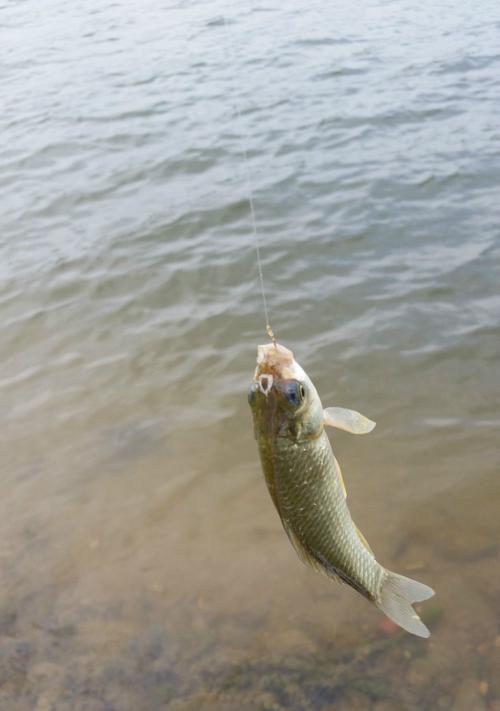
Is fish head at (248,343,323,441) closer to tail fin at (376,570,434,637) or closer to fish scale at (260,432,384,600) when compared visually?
fish scale at (260,432,384,600)

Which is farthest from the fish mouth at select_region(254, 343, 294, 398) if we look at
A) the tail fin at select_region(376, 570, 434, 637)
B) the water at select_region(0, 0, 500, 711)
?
the water at select_region(0, 0, 500, 711)

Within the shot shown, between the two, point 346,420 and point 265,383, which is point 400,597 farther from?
point 265,383

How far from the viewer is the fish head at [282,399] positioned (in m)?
2.93

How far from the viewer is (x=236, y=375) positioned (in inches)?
253

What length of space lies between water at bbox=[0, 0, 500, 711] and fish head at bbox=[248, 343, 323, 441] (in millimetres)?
1593

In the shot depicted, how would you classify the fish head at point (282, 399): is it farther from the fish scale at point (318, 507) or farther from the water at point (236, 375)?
the water at point (236, 375)

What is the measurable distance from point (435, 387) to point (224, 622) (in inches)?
99.4

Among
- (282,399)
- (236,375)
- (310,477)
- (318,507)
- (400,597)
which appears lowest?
(236,375)

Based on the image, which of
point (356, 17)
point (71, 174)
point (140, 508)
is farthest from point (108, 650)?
point (356, 17)

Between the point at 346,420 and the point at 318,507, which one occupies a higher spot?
the point at 346,420

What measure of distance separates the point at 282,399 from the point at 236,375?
3.50 m

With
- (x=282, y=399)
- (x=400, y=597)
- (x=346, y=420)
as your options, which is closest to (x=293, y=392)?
(x=282, y=399)

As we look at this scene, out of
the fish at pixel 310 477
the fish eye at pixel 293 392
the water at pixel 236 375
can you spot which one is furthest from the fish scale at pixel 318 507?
the water at pixel 236 375

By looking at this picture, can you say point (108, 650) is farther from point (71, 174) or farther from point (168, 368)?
point (71, 174)
